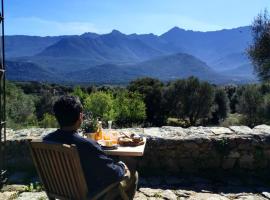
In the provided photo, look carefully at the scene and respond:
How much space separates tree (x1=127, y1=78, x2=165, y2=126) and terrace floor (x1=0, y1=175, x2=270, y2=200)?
27.8 meters

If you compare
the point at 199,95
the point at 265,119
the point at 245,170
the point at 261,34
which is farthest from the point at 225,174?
the point at 199,95

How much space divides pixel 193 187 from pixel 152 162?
930 millimetres

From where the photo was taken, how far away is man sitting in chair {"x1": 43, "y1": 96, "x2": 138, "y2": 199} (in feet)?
11.9

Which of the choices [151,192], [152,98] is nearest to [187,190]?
[151,192]

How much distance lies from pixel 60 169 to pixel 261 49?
1650cm

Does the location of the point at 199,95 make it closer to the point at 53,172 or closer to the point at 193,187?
the point at 193,187

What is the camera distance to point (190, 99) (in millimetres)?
37469

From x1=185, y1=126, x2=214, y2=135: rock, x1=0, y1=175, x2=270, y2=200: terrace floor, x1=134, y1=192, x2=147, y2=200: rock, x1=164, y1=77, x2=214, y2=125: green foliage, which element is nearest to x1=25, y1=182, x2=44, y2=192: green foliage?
x1=0, y1=175, x2=270, y2=200: terrace floor

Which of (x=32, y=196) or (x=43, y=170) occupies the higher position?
(x=43, y=170)

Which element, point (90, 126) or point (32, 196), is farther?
point (32, 196)

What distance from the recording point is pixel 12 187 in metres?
6.05

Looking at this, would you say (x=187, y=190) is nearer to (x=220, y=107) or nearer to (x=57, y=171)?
(x=57, y=171)

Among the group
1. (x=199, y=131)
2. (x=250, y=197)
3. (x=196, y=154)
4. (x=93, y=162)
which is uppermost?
(x=93, y=162)

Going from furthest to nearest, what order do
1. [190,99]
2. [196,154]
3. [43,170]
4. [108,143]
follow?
1. [190,99]
2. [196,154]
3. [108,143]
4. [43,170]
